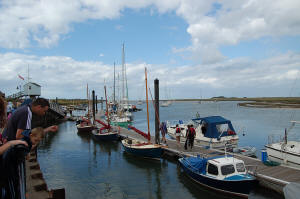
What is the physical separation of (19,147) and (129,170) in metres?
16.2

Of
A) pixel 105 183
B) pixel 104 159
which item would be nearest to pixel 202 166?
pixel 105 183

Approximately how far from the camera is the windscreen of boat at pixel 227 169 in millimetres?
12125

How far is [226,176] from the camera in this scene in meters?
12.0

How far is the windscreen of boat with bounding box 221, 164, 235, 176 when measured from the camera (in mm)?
12125

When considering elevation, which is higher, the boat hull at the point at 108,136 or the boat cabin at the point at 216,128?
the boat cabin at the point at 216,128

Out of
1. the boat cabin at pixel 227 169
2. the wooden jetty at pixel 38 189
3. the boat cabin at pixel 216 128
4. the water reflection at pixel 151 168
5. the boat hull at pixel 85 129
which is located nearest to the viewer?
the wooden jetty at pixel 38 189

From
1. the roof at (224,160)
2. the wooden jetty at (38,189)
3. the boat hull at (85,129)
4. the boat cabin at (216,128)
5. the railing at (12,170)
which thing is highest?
the railing at (12,170)

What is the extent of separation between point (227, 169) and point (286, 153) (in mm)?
5051

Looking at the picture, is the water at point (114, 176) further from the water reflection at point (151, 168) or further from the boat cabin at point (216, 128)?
the boat cabin at point (216, 128)

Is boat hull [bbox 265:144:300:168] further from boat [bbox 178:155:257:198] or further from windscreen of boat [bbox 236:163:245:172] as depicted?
windscreen of boat [bbox 236:163:245:172]

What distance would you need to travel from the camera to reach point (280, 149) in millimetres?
14805

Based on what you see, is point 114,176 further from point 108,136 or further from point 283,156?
point 108,136

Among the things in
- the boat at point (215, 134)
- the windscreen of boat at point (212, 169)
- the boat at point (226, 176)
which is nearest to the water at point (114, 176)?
the boat at point (226, 176)

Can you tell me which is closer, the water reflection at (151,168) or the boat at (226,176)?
the boat at (226,176)
